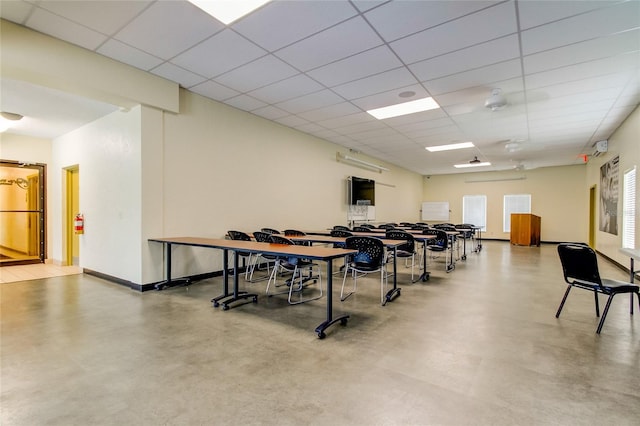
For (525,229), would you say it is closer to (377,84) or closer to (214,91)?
(377,84)

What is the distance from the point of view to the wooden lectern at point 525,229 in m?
10.9

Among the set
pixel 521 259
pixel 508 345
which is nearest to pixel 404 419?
pixel 508 345

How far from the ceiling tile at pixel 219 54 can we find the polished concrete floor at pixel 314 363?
10.1ft

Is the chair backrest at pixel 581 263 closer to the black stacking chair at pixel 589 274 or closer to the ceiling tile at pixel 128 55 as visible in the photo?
the black stacking chair at pixel 589 274

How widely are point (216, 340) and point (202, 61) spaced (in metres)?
3.34

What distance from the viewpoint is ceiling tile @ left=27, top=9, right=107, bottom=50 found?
3.03 meters

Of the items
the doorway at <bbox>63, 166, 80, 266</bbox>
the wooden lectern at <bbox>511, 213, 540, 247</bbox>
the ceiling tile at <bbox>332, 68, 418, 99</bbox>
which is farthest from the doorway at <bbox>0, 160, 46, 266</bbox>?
the wooden lectern at <bbox>511, 213, 540, 247</bbox>

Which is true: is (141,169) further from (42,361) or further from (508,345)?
(508,345)

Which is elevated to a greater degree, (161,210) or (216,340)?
(161,210)

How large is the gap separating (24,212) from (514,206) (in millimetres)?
15874

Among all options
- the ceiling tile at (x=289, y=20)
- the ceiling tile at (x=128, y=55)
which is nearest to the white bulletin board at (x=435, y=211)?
the ceiling tile at (x=289, y=20)

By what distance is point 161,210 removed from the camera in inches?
179

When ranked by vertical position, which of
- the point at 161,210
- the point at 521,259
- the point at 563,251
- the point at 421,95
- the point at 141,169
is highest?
the point at 421,95

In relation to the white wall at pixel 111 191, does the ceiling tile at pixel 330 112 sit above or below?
above
